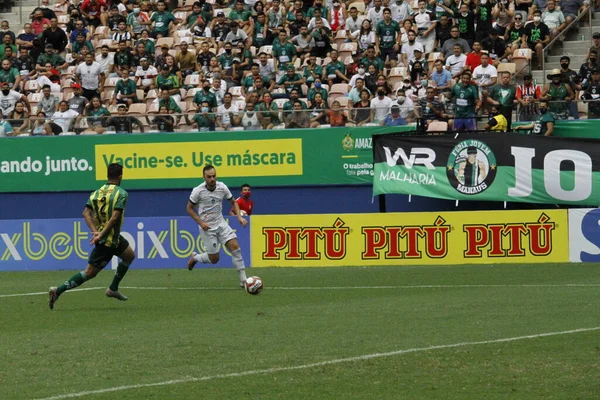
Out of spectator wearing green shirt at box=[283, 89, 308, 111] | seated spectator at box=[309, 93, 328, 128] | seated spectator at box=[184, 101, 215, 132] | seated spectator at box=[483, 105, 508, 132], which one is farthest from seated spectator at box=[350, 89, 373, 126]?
seated spectator at box=[184, 101, 215, 132]

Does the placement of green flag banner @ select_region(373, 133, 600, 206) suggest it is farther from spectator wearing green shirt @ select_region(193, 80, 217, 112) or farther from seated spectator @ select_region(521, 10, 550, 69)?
spectator wearing green shirt @ select_region(193, 80, 217, 112)

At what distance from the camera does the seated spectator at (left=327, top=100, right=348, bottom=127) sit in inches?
1135

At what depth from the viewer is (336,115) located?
28938mm

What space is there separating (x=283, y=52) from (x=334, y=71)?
1825 mm

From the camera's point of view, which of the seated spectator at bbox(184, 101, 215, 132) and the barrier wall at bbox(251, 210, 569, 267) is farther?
the seated spectator at bbox(184, 101, 215, 132)

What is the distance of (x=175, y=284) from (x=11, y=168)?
12.1 metres

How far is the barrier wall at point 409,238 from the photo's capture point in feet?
79.2

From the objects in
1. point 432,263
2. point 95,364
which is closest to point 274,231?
point 432,263

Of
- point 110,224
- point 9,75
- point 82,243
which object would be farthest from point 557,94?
point 9,75

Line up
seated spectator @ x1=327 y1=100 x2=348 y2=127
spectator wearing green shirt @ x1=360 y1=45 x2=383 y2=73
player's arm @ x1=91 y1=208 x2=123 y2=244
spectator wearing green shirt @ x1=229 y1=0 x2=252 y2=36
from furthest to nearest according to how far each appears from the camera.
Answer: spectator wearing green shirt @ x1=229 y1=0 x2=252 y2=36, spectator wearing green shirt @ x1=360 y1=45 x2=383 y2=73, seated spectator @ x1=327 y1=100 x2=348 y2=127, player's arm @ x1=91 y1=208 x2=123 y2=244

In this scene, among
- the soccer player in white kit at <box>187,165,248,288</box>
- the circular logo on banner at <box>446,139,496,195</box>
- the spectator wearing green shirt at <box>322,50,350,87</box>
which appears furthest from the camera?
the spectator wearing green shirt at <box>322,50,350,87</box>

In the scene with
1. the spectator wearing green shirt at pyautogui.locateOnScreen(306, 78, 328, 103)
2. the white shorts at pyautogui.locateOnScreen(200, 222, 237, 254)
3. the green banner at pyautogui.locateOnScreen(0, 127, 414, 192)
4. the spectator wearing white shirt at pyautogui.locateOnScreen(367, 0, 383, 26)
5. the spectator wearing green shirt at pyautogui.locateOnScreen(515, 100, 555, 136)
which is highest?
the spectator wearing white shirt at pyautogui.locateOnScreen(367, 0, 383, 26)

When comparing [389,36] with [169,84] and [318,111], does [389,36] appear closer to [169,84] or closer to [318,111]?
[318,111]

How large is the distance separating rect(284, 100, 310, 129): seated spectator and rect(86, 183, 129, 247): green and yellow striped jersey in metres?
12.9
